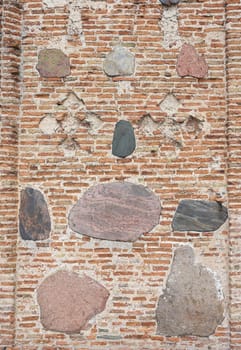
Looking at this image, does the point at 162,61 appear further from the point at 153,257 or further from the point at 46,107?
the point at 153,257

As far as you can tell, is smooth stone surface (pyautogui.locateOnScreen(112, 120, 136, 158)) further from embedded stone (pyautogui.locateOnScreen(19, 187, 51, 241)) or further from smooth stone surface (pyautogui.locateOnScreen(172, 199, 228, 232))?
embedded stone (pyautogui.locateOnScreen(19, 187, 51, 241))

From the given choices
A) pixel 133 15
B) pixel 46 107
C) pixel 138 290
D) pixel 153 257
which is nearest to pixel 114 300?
pixel 138 290

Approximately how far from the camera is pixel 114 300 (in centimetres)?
436

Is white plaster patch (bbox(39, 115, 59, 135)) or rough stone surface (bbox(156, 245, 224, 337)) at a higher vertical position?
white plaster patch (bbox(39, 115, 59, 135))

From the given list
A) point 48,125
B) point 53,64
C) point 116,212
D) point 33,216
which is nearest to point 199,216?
point 116,212

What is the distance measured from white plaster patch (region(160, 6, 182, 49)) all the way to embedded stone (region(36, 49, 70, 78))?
982 millimetres

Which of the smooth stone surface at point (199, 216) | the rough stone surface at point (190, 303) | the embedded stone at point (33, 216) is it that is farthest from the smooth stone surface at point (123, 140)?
the rough stone surface at point (190, 303)

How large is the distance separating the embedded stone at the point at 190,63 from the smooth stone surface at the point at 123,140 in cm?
73

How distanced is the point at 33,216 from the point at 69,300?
85 cm

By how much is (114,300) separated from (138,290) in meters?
0.24

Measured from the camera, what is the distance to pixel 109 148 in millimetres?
4504

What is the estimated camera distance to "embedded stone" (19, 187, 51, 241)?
4.45 m

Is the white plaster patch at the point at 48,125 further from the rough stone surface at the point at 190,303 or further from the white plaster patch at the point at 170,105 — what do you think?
the rough stone surface at the point at 190,303

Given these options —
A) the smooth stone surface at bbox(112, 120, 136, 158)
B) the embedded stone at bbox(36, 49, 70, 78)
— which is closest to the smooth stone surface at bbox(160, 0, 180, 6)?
the embedded stone at bbox(36, 49, 70, 78)
